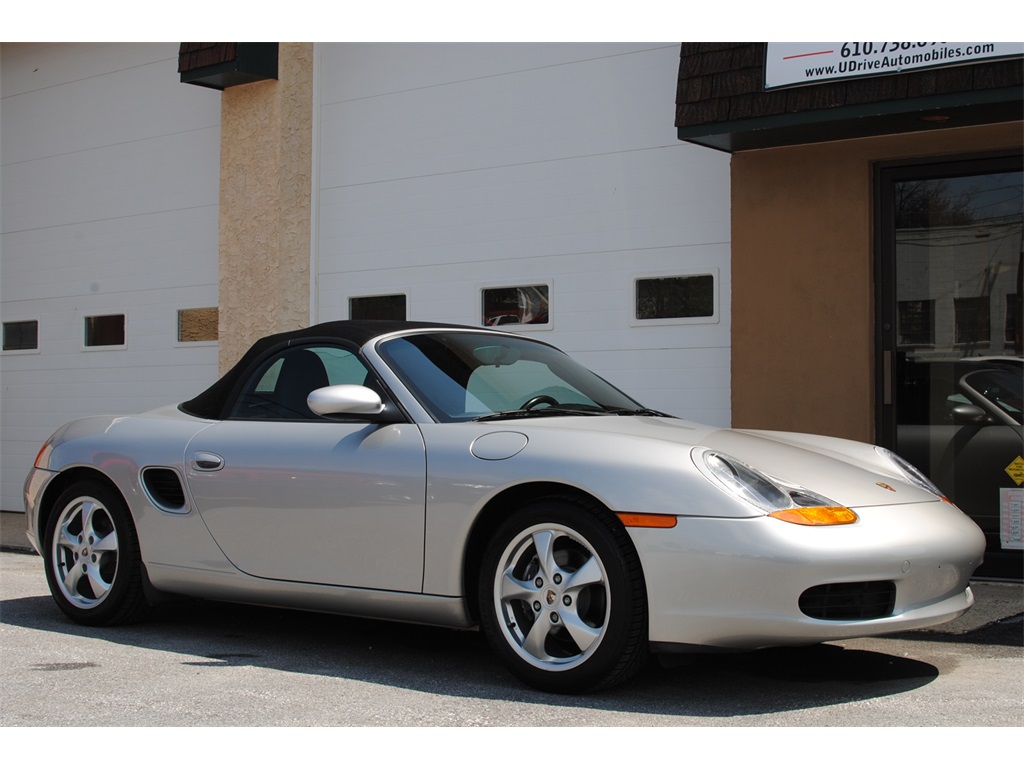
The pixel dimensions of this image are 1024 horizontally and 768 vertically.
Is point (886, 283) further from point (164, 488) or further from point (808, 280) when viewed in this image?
point (164, 488)

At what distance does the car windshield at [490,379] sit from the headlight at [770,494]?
940 millimetres

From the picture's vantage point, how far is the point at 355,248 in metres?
10.8

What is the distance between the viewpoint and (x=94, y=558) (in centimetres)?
589

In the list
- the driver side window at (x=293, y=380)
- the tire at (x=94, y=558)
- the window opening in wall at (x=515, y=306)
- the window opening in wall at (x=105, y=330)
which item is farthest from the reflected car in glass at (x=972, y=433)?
the window opening in wall at (x=105, y=330)

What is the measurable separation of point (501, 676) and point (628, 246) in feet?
16.4

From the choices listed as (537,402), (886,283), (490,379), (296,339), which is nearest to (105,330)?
(296,339)

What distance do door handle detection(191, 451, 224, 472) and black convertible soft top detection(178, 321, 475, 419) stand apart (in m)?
0.27

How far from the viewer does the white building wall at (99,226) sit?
12.0 m

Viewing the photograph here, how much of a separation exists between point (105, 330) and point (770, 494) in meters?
10.1

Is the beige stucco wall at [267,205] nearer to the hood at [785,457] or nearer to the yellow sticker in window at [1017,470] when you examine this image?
the yellow sticker in window at [1017,470]

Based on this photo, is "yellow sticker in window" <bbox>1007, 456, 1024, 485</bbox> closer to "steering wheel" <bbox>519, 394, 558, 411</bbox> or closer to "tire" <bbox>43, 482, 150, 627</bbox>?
"steering wheel" <bbox>519, 394, 558, 411</bbox>

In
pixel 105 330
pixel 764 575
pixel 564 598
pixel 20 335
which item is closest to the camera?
pixel 764 575

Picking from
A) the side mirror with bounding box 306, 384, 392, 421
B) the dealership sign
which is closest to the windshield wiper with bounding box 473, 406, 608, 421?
the side mirror with bounding box 306, 384, 392, 421

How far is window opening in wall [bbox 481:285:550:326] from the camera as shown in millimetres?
9641
